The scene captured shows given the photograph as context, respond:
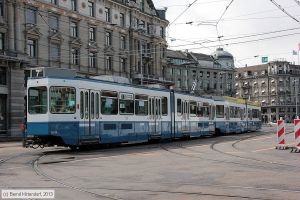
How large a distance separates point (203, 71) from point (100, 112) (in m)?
89.0

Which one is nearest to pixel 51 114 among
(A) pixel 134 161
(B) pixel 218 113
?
(A) pixel 134 161

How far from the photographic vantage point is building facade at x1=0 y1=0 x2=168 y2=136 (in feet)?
148

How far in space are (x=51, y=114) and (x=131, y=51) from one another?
160 feet

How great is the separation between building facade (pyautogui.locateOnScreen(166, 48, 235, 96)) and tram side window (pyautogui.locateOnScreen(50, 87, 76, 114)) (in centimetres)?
7524

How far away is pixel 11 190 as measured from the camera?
372 inches

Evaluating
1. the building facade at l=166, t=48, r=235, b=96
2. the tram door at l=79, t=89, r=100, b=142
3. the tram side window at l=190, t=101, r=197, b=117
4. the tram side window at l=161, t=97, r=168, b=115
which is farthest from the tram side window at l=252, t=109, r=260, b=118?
the building facade at l=166, t=48, r=235, b=96

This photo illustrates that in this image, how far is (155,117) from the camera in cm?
2619

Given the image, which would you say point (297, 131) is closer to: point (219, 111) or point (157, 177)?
point (157, 177)

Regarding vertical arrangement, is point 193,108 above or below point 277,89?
below

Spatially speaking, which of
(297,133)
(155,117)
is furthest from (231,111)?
(297,133)

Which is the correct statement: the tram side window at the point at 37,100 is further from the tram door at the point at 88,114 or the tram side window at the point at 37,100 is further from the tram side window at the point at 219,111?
the tram side window at the point at 219,111

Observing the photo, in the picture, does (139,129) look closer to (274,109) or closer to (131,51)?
(131,51)

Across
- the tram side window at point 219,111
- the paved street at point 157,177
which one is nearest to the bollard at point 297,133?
the paved street at point 157,177

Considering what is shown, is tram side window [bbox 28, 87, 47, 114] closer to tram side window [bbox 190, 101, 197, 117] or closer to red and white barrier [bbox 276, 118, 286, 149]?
red and white barrier [bbox 276, 118, 286, 149]
